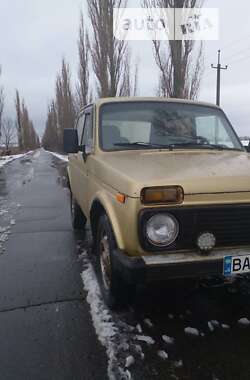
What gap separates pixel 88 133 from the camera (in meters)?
4.63

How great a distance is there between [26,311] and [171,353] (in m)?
1.46

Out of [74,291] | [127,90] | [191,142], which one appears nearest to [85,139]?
[191,142]

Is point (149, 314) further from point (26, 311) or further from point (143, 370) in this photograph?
point (26, 311)

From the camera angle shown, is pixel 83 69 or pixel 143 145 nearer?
pixel 143 145

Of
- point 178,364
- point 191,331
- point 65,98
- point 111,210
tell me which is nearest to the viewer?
point 178,364

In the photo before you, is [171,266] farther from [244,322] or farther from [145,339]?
[244,322]

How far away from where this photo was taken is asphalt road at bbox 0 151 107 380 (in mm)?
2643

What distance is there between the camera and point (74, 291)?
395 cm

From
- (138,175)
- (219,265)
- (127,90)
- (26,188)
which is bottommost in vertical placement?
(26,188)

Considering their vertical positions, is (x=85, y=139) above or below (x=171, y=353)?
above

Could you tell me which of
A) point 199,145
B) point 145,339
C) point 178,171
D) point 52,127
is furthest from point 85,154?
point 52,127

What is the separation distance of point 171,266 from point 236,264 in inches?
20.2

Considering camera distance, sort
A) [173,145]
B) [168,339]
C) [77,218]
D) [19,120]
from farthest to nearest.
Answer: [19,120]
[77,218]
[173,145]
[168,339]

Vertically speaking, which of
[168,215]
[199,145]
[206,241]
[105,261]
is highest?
[199,145]
